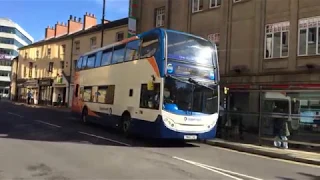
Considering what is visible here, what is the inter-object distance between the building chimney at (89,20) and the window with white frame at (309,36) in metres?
33.6

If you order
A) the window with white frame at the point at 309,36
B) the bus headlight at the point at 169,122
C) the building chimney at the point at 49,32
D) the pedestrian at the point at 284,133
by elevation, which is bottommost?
the pedestrian at the point at 284,133

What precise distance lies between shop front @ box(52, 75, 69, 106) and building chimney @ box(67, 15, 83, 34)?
731cm

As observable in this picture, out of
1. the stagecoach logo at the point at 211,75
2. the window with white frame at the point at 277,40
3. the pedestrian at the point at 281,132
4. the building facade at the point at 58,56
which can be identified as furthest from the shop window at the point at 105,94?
the building facade at the point at 58,56

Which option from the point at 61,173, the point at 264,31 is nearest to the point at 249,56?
the point at 264,31

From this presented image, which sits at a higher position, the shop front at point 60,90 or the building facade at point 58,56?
the building facade at point 58,56

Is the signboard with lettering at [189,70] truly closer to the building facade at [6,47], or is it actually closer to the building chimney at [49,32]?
the building chimney at [49,32]

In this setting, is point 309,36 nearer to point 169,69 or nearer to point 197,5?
point 197,5

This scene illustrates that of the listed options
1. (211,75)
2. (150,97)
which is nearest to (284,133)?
(211,75)

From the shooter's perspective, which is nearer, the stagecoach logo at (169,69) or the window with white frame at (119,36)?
the stagecoach logo at (169,69)

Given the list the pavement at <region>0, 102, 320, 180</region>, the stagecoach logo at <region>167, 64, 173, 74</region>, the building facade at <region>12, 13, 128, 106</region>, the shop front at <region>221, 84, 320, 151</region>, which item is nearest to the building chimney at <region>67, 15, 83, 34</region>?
the building facade at <region>12, 13, 128, 106</region>

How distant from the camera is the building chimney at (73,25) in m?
51.5

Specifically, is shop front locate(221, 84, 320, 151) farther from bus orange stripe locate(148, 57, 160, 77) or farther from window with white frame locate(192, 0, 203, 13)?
window with white frame locate(192, 0, 203, 13)

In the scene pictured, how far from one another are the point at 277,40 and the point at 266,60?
121cm

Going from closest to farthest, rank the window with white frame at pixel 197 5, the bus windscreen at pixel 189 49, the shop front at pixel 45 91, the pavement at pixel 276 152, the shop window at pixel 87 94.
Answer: the pavement at pixel 276 152 → the bus windscreen at pixel 189 49 → the shop window at pixel 87 94 → the window with white frame at pixel 197 5 → the shop front at pixel 45 91
